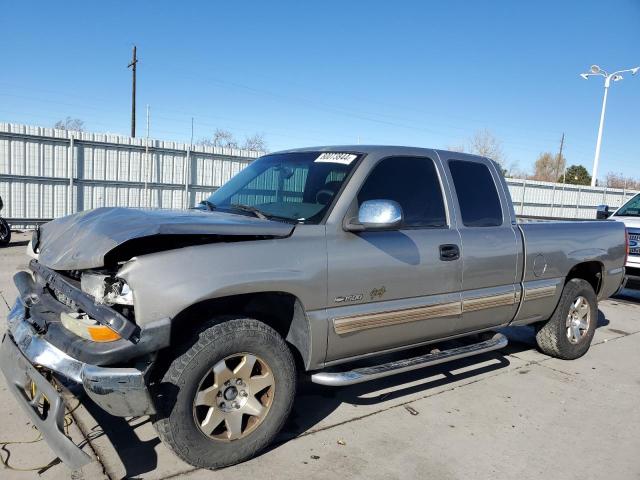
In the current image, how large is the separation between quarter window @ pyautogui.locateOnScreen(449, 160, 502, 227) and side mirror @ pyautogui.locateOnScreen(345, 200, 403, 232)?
111 centimetres

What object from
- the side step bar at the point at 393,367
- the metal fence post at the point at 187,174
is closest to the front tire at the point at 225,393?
the side step bar at the point at 393,367

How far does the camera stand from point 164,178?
51.2 ft

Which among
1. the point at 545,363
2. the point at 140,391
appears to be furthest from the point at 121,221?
the point at 545,363

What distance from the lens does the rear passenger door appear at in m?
4.20

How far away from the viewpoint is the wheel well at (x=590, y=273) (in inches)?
219

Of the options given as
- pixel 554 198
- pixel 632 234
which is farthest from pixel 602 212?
pixel 554 198

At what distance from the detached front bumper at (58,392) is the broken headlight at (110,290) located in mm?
339

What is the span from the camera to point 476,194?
178 inches

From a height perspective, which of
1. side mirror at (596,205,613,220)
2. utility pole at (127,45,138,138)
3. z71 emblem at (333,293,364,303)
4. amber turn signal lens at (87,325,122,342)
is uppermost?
utility pole at (127,45,138,138)

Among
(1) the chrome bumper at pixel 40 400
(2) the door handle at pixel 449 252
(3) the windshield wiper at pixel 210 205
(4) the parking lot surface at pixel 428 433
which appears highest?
(3) the windshield wiper at pixel 210 205

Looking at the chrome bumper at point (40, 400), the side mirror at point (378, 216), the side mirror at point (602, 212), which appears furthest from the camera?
the side mirror at point (602, 212)

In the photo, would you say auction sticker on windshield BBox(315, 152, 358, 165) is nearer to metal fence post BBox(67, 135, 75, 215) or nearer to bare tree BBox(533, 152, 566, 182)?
metal fence post BBox(67, 135, 75, 215)

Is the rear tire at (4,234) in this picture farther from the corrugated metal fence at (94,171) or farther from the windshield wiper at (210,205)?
the windshield wiper at (210,205)

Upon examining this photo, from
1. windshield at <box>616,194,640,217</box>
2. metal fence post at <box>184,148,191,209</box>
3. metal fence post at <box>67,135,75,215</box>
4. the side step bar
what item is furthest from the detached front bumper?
metal fence post at <box>184,148,191,209</box>
